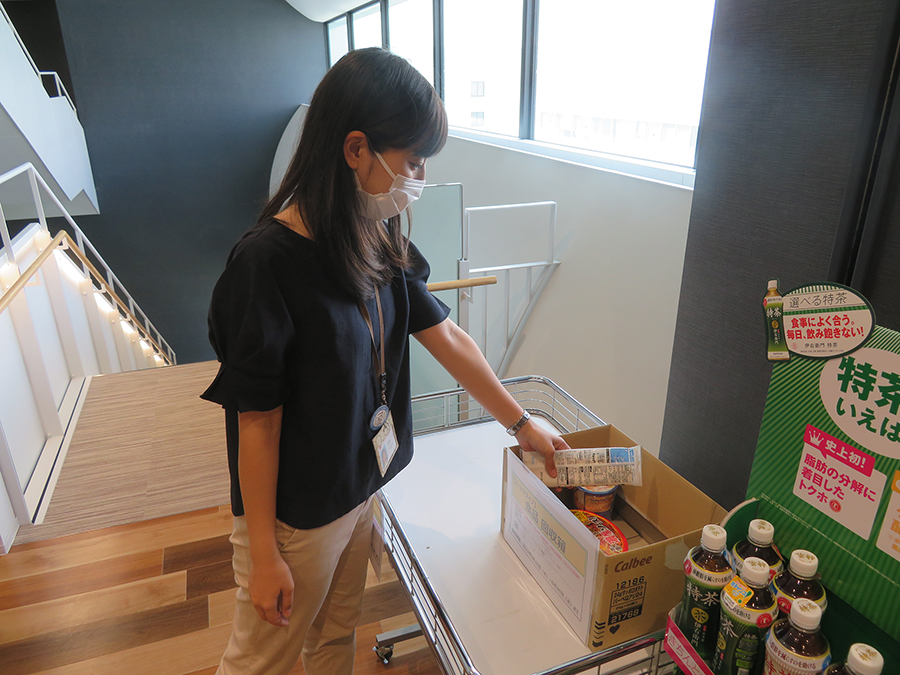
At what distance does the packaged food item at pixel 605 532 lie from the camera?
82 centimetres

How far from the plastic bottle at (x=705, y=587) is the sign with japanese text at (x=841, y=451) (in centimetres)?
11

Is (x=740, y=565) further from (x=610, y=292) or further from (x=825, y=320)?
(x=610, y=292)

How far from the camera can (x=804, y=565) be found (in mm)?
589

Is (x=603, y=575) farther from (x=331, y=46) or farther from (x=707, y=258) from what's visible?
(x=331, y=46)

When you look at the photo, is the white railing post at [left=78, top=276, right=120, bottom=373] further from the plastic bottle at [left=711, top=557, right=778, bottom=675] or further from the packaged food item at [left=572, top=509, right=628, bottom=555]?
the plastic bottle at [left=711, top=557, right=778, bottom=675]

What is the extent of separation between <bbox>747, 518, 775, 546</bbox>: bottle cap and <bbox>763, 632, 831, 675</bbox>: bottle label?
10cm

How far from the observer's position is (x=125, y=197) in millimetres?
8570

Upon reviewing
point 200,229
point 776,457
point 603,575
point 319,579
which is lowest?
point 200,229

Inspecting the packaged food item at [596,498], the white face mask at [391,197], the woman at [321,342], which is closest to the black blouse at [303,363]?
the woman at [321,342]

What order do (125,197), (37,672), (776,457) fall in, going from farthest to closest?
(125,197) → (37,672) → (776,457)

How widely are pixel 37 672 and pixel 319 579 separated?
1162mm

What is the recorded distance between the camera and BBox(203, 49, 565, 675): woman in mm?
803

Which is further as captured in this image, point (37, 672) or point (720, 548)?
point (37, 672)

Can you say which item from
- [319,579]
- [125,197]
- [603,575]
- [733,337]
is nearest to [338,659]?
[319,579]
